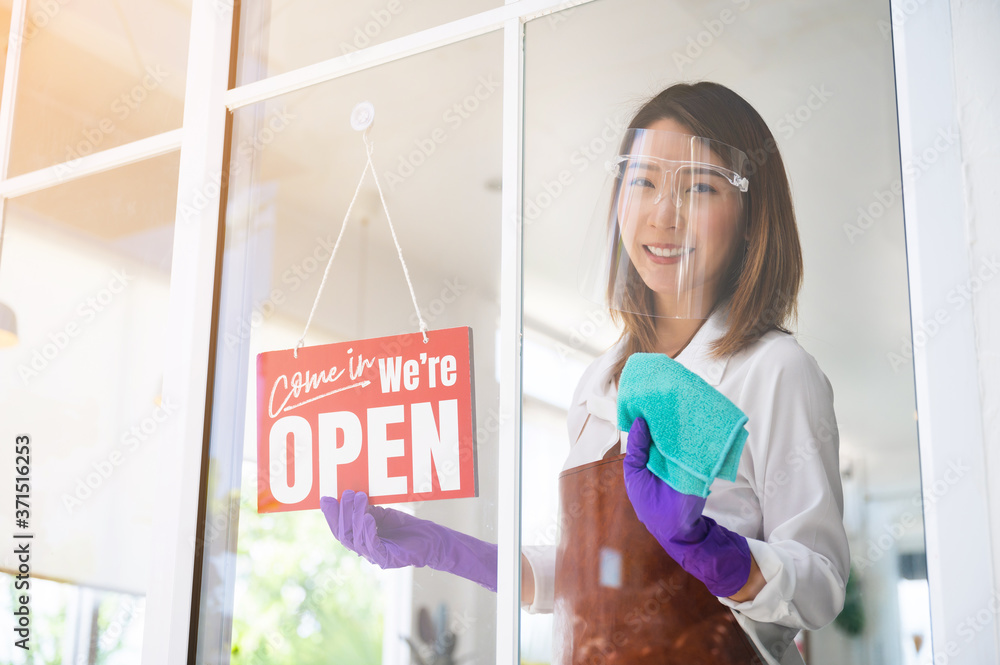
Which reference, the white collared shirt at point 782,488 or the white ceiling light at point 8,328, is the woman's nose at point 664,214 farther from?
the white ceiling light at point 8,328

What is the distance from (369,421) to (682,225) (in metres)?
0.64

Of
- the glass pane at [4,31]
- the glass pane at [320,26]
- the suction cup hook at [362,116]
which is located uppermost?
the glass pane at [4,31]

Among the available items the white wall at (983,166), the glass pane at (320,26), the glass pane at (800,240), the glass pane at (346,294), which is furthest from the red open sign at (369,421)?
the white wall at (983,166)

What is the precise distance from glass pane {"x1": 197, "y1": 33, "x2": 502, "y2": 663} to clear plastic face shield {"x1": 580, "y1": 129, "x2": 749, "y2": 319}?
0.78ft

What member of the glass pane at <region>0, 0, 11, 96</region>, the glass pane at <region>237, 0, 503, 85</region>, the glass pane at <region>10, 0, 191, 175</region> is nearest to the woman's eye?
the glass pane at <region>237, 0, 503, 85</region>

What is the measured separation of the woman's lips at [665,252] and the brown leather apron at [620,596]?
28 centimetres

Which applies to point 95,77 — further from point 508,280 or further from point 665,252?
point 665,252

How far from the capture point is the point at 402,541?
53.6 inches

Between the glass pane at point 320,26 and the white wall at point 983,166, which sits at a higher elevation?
the glass pane at point 320,26

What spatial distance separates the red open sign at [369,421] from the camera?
136cm

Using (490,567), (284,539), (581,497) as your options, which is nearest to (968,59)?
(581,497)

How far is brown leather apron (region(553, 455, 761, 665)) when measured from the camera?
1.07 meters

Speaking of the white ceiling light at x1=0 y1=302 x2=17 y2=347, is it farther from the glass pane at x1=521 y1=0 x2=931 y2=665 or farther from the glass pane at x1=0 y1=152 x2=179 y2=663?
the glass pane at x1=521 y1=0 x2=931 y2=665

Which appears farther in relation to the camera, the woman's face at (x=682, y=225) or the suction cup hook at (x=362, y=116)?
the suction cup hook at (x=362, y=116)
